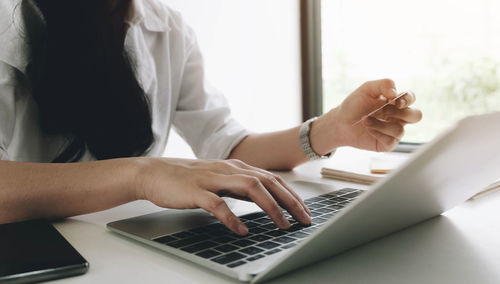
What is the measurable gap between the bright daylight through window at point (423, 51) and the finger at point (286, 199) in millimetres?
1912

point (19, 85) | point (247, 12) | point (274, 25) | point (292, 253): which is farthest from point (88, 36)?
point (274, 25)

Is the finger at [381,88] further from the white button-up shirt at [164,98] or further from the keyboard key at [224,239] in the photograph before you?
the keyboard key at [224,239]

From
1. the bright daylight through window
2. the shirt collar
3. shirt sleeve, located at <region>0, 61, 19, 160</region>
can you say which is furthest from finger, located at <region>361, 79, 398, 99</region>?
the bright daylight through window

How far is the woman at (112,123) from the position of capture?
617 mm

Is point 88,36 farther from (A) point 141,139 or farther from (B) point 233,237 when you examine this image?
(B) point 233,237

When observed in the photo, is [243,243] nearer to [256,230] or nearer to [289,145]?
[256,230]

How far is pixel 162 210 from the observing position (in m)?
0.67

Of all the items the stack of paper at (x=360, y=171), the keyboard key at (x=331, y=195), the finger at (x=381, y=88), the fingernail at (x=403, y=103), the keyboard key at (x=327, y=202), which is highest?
the finger at (x=381, y=88)

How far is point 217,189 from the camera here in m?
0.57

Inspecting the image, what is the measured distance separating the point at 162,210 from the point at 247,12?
189 centimetres

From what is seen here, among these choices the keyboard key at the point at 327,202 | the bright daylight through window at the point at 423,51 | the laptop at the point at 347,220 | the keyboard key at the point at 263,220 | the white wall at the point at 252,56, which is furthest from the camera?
the bright daylight through window at the point at 423,51

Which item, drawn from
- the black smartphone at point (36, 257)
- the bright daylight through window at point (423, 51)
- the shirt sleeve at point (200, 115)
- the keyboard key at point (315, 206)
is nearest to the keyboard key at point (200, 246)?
the black smartphone at point (36, 257)

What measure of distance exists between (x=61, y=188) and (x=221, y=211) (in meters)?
0.25

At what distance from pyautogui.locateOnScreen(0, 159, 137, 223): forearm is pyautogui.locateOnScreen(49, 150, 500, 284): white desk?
1.2 inches
